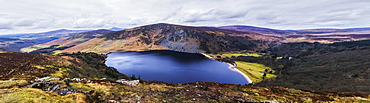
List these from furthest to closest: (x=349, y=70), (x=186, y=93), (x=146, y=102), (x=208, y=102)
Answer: (x=349, y=70), (x=186, y=93), (x=208, y=102), (x=146, y=102)

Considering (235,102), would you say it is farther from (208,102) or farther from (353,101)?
(353,101)

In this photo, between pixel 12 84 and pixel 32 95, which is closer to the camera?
pixel 32 95

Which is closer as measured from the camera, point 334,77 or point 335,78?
point 335,78

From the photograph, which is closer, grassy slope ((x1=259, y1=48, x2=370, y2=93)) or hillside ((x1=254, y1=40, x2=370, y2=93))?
grassy slope ((x1=259, y1=48, x2=370, y2=93))

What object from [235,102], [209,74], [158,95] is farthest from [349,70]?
[158,95]

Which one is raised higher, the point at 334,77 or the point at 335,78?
the point at 335,78

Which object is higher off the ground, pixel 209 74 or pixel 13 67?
pixel 13 67

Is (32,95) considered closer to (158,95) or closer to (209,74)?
(158,95)

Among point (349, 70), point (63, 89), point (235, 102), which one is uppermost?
point (63, 89)

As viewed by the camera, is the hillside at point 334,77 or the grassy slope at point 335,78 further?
the hillside at point 334,77

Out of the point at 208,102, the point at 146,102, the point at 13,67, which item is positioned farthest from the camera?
the point at 13,67
